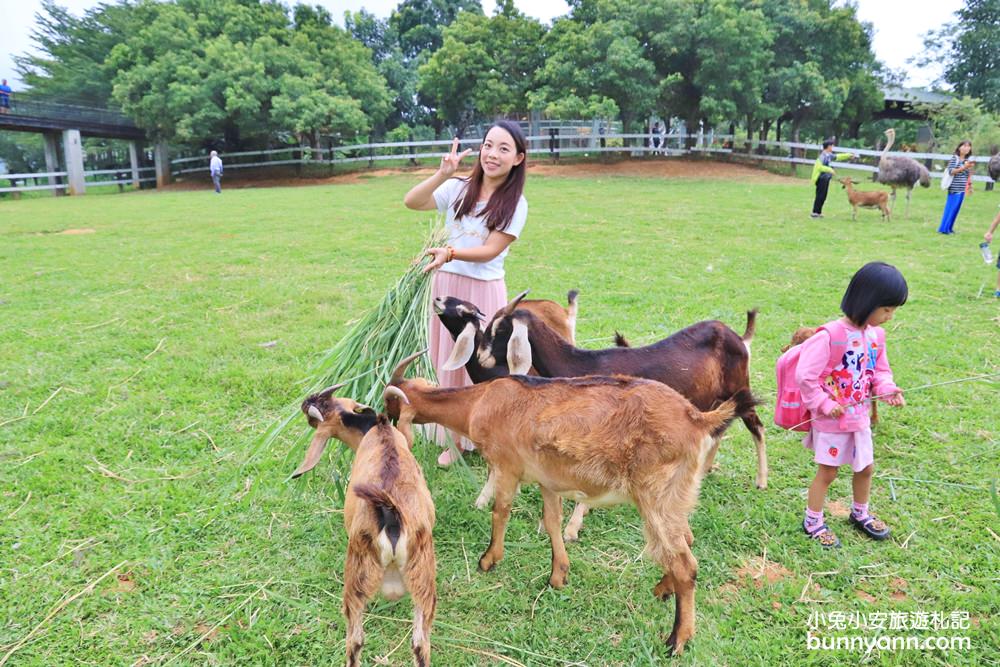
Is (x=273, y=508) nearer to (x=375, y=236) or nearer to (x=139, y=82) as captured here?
(x=375, y=236)

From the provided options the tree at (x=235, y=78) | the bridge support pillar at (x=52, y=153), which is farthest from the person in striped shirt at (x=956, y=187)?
the bridge support pillar at (x=52, y=153)

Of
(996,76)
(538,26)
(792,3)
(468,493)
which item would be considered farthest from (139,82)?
(996,76)

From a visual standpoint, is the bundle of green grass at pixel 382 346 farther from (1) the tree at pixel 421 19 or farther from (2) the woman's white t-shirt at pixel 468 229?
(1) the tree at pixel 421 19

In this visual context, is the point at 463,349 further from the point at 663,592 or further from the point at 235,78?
the point at 235,78

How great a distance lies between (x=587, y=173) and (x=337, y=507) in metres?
22.1

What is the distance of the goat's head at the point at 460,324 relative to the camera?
131 inches

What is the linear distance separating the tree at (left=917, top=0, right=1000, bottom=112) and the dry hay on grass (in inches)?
514

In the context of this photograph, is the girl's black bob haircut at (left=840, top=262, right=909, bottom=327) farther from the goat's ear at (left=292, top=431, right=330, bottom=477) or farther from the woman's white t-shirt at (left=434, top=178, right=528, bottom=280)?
the goat's ear at (left=292, top=431, right=330, bottom=477)

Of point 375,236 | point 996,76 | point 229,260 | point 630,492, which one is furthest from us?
point 996,76

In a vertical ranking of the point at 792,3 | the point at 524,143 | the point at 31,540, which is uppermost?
the point at 792,3

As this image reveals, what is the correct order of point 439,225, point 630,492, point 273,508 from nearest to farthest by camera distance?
point 630,492, point 273,508, point 439,225

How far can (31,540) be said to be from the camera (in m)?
3.32

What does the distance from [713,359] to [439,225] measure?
193cm

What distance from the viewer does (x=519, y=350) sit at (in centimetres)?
344
